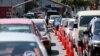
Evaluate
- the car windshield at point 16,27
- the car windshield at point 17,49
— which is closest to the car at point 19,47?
the car windshield at point 17,49

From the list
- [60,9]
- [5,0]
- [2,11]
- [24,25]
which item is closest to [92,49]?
[24,25]

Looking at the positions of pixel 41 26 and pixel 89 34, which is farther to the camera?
pixel 41 26

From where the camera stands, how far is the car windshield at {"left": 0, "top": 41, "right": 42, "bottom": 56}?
6.90m

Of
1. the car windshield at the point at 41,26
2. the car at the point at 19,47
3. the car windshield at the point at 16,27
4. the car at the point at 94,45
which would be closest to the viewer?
the car at the point at 19,47

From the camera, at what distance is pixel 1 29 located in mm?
11875

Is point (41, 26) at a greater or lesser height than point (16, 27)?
lesser

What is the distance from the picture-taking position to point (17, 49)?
6.95 meters

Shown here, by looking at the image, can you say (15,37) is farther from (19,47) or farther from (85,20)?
(85,20)

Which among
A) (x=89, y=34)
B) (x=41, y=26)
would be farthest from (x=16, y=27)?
(x=41, y=26)

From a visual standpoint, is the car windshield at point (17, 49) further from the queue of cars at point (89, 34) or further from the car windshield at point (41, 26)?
the car windshield at point (41, 26)

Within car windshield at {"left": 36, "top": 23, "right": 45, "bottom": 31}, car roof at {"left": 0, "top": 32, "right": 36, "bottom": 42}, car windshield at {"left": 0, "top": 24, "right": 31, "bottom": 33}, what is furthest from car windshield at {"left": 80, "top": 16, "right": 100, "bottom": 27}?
car roof at {"left": 0, "top": 32, "right": 36, "bottom": 42}

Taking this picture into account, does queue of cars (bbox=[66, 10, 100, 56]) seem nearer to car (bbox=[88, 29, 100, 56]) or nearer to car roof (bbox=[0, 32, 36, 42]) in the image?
car (bbox=[88, 29, 100, 56])

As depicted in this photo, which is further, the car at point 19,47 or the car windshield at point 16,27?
the car windshield at point 16,27

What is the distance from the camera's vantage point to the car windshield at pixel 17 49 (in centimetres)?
690
